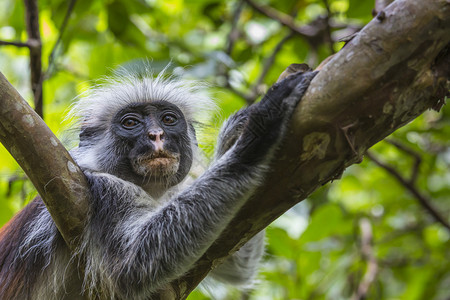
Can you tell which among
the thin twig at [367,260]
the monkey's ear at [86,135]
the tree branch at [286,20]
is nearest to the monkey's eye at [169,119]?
the monkey's ear at [86,135]

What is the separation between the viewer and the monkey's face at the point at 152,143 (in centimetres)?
419

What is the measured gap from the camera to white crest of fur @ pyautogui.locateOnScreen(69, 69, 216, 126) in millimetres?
5238

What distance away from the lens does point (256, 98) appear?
6.29m

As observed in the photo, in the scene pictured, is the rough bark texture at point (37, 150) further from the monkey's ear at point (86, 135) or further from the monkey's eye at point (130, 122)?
the monkey's ear at point (86, 135)

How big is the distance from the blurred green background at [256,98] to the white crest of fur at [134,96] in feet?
0.53

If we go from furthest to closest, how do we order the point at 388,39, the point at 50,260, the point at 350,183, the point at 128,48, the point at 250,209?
the point at 350,183
the point at 128,48
the point at 50,260
the point at 250,209
the point at 388,39

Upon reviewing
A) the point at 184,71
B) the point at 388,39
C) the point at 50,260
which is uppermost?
the point at 184,71

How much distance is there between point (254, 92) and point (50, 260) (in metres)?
3.66

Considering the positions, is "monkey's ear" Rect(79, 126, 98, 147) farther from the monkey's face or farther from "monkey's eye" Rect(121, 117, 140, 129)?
"monkey's eye" Rect(121, 117, 140, 129)

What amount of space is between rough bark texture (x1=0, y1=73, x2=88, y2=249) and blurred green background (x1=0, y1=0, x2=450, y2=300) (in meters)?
1.83

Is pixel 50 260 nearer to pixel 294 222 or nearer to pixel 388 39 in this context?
pixel 388 39

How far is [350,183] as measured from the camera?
7684 mm

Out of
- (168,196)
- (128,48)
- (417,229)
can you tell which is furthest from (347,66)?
(417,229)

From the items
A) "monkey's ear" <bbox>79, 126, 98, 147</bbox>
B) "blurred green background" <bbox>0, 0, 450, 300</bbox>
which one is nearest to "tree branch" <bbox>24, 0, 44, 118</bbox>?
"blurred green background" <bbox>0, 0, 450, 300</bbox>
